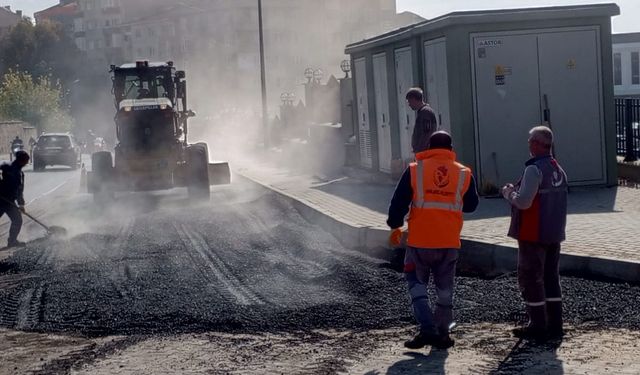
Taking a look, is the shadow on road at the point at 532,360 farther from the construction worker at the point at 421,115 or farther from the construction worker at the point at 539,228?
the construction worker at the point at 421,115

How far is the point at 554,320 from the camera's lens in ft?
26.9

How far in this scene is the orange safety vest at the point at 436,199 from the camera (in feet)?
26.5

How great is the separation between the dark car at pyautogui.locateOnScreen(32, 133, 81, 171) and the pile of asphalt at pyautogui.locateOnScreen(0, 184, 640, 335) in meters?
31.0

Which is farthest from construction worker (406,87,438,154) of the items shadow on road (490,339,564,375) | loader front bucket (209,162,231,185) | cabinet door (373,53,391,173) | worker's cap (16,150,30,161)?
loader front bucket (209,162,231,185)

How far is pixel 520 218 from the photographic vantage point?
8.30m

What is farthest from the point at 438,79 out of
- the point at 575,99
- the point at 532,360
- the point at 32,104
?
the point at 32,104

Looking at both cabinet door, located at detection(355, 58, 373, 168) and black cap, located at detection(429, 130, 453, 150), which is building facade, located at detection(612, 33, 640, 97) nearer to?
cabinet door, located at detection(355, 58, 373, 168)

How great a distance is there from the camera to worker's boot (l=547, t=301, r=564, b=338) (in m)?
8.17

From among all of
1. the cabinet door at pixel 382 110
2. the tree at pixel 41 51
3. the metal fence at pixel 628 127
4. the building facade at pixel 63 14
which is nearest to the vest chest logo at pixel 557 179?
the metal fence at pixel 628 127

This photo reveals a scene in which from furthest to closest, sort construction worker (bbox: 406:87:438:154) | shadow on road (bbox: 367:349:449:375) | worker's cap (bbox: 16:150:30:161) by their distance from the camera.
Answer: worker's cap (bbox: 16:150:30:161)
construction worker (bbox: 406:87:438:154)
shadow on road (bbox: 367:349:449:375)

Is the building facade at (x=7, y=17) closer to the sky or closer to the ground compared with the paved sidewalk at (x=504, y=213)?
closer to the sky

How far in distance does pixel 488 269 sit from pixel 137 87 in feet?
45.8

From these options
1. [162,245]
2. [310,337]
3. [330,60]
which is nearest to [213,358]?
[310,337]

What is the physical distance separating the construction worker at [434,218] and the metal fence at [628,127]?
11.9 meters
